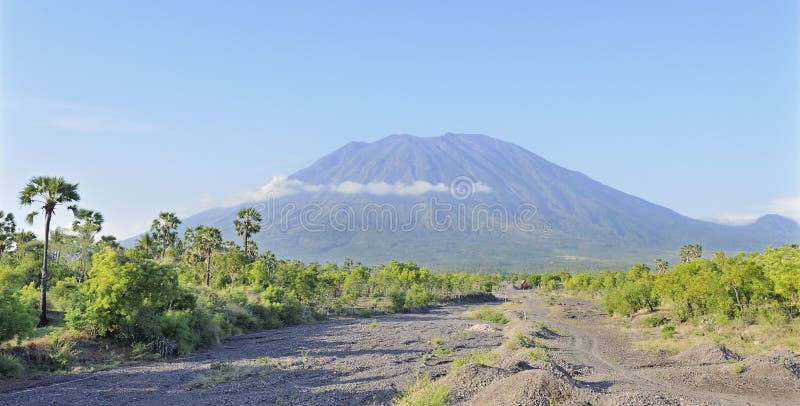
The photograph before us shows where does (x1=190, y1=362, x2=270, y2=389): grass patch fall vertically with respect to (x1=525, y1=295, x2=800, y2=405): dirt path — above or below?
above

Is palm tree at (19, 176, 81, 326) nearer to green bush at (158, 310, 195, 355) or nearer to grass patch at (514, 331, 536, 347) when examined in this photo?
green bush at (158, 310, 195, 355)

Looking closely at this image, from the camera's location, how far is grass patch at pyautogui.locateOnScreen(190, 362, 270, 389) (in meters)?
21.6

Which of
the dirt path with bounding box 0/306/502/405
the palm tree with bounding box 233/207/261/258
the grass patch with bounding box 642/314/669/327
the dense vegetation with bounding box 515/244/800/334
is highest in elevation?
the palm tree with bounding box 233/207/261/258

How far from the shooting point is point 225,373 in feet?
77.3

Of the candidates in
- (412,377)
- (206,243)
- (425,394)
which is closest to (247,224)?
(206,243)

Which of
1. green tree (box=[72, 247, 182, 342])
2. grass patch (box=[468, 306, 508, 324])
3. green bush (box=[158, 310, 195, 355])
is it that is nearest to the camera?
green tree (box=[72, 247, 182, 342])

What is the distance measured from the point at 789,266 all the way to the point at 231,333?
128 ft

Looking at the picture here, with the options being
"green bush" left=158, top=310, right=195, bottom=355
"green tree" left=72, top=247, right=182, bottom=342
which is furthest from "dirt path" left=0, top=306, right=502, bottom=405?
"green tree" left=72, top=247, right=182, bottom=342

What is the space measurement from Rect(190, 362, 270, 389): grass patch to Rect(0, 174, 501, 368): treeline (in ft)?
16.7

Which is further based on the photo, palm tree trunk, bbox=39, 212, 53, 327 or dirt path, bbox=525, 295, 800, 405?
palm tree trunk, bbox=39, 212, 53, 327

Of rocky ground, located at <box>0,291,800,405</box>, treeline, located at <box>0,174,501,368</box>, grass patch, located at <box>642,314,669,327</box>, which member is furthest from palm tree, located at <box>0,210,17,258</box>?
grass patch, located at <box>642,314,669,327</box>

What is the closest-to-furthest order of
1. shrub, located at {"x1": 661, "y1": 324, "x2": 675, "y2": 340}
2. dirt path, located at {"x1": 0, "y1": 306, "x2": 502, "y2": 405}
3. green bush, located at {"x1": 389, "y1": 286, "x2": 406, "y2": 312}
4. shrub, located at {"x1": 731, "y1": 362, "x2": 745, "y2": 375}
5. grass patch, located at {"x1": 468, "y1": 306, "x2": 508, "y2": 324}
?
dirt path, located at {"x1": 0, "y1": 306, "x2": 502, "y2": 405} → shrub, located at {"x1": 731, "y1": 362, "x2": 745, "y2": 375} → shrub, located at {"x1": 661, "y1": 324, "x2": 675, "y2": 340} → grass patch, located at {"x1": 468, "y1": 306, "x2": 508, "y2": 324} → green bush, located at {"x1": 389, "y1": 286, "x2": 406, "y2": 312}

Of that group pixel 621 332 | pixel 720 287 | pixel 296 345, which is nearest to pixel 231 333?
pixel 296 345

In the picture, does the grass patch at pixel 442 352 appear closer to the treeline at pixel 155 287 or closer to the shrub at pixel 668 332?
the treeline at pixel 155 287
